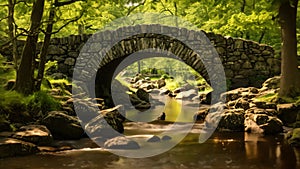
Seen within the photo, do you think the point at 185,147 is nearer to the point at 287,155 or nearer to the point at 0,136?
the point at 287,155

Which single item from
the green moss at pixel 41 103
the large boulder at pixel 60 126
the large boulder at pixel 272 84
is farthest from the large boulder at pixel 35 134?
the large boulder at pixel 272 84

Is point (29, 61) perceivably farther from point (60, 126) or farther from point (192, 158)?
point (192, 158)

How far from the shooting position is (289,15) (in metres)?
13.2

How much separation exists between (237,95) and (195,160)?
27.6 feet

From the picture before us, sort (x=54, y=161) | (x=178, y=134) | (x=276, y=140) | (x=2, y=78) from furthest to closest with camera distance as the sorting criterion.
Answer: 1. (x=2, y=78)
2. (x=178, y=134)
3. (x=276, y=140)
4. (x=54, y=161)

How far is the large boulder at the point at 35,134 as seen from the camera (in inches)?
344

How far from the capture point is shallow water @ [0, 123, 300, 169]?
7.47m

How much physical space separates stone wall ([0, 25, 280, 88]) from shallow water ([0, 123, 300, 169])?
8.35 meters

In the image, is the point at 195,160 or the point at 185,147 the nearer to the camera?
the point at 195,160

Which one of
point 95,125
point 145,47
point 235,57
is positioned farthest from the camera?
point 235,57

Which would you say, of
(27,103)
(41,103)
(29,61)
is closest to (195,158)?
(27,103)

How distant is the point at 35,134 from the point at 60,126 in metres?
1.17

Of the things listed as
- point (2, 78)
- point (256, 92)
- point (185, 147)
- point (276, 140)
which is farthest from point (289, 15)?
point (2, 78)

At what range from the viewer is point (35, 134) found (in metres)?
8.91
